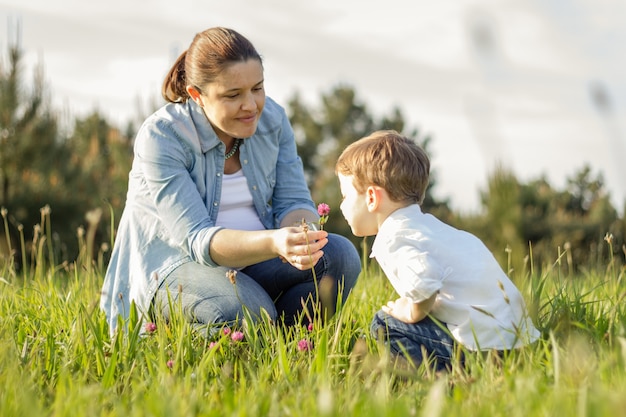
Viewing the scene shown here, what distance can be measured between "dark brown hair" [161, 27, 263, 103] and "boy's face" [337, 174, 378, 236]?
82cm

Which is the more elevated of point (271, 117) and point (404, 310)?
point (271, 117)

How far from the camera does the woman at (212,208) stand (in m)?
3.22

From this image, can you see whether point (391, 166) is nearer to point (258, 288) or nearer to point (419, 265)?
point (419, 265)

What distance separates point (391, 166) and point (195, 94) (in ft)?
3.81

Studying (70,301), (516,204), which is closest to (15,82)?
(70,301)

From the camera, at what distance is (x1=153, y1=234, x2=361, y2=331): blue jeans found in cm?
316

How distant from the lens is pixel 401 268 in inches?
102

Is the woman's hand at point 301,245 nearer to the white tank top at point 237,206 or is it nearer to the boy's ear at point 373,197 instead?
the boy's ear at point 373,197

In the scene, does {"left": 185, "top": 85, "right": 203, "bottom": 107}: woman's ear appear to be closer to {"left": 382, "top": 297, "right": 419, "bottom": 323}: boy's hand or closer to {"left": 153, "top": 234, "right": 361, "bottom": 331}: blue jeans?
{"left": 153, "top": 234, "right": 361, "bottom": 331}: blue jeans

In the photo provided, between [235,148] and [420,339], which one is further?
[235,148]

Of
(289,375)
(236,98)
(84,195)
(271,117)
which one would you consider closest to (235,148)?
(271,117)

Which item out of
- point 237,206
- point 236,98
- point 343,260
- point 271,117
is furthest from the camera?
point 271,117

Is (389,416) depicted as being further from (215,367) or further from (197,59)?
(197,59)

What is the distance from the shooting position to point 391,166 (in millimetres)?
2760
